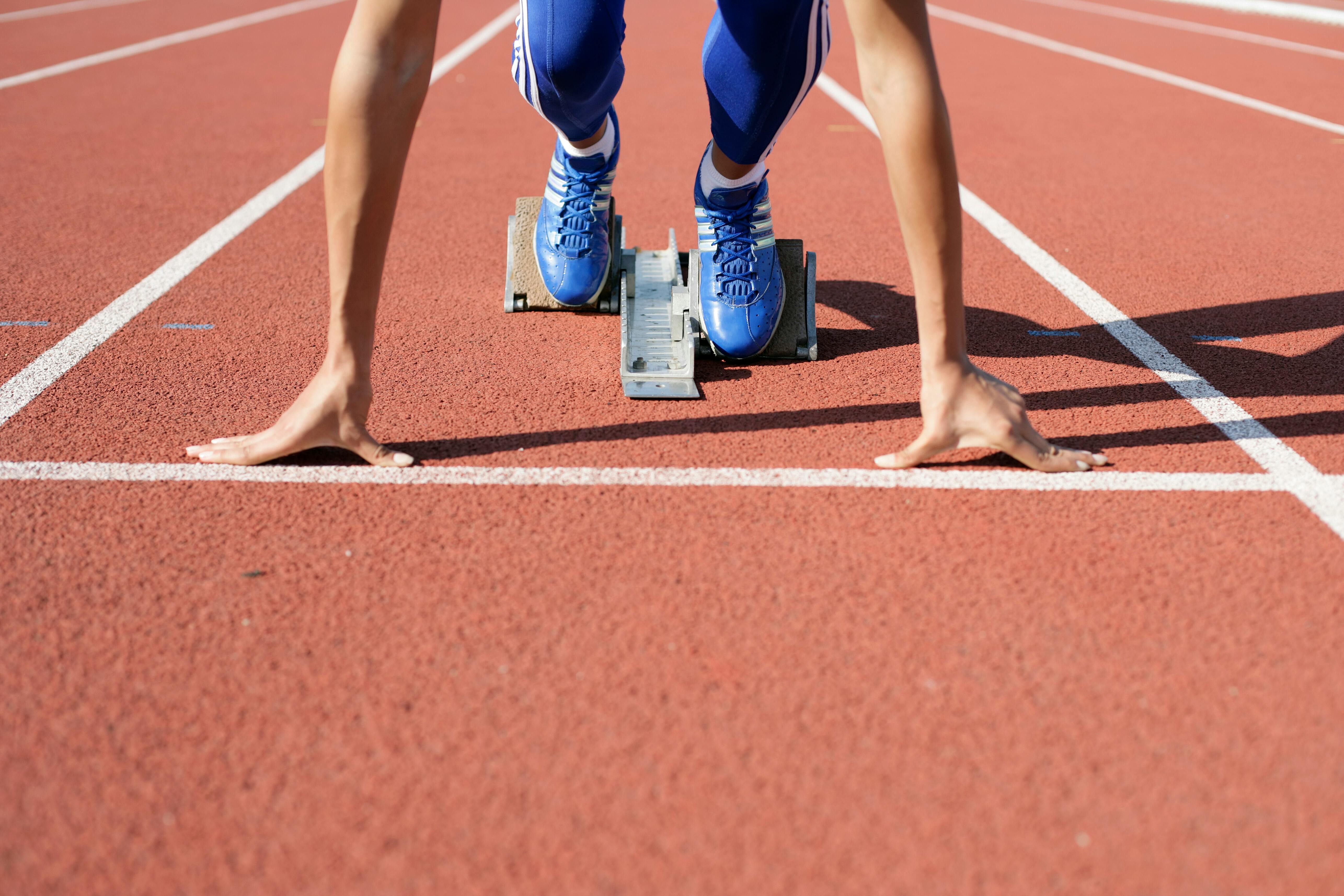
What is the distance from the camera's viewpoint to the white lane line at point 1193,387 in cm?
268

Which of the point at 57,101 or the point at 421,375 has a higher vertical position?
the point at 57,101

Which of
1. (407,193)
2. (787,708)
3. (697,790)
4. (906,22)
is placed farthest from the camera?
(407,193)

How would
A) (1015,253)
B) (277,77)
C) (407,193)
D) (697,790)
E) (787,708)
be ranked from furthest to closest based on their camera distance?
(277,77), (407,193), (1015,253), (787,708), (697,790)

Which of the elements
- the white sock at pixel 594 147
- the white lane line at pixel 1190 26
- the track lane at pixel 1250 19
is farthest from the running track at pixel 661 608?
the track lane at pixel 1250 19

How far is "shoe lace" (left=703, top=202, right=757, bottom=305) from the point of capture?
11.4ft

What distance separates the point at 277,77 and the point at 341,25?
4786 mm

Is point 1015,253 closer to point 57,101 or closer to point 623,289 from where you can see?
point 623,289

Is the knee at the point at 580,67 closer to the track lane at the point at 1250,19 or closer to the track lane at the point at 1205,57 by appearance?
the track lane at the point at 1205,57

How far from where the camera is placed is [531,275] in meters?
3.93

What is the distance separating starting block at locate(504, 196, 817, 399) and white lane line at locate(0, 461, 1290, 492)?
1.83ft

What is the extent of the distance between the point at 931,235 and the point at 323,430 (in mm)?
1540

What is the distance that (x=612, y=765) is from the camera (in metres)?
1.79

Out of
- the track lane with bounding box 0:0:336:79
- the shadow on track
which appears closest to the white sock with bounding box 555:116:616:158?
the shadow on track

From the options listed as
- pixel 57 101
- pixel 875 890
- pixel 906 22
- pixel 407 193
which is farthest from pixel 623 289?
pixel 57 101
